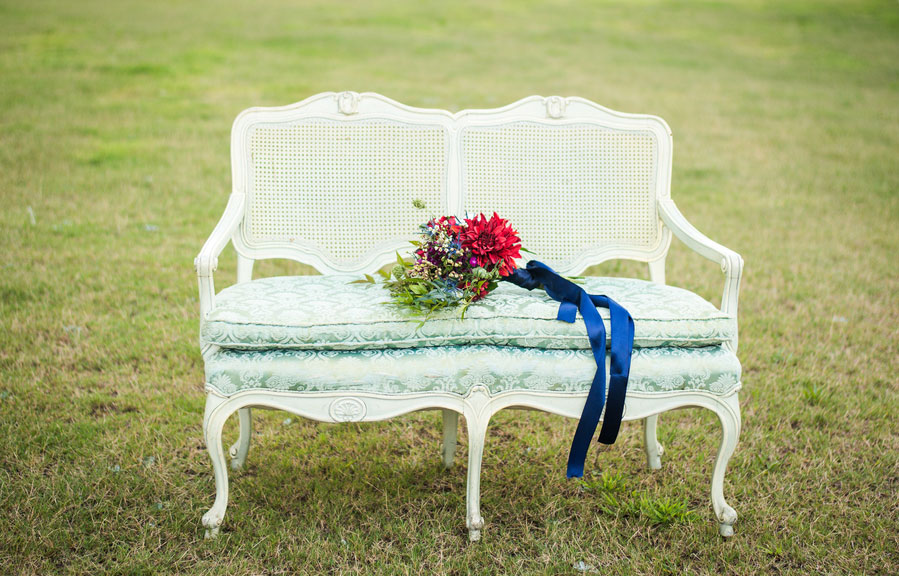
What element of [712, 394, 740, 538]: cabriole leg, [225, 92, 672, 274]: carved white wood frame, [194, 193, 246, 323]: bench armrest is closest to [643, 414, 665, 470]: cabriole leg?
[712, 394, 740, 538]: cabriole leg

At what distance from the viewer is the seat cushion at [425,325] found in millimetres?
2734

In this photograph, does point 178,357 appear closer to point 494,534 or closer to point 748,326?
point 494,534

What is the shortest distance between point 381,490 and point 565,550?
32.7 inches

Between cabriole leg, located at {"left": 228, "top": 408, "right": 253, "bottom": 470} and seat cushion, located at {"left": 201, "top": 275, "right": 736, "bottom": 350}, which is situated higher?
seat cushion, located at {"left": 201, "top": 275, "right": 736, "bottom": 350}

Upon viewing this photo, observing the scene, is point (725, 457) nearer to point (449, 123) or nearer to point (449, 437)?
point (449, 437)

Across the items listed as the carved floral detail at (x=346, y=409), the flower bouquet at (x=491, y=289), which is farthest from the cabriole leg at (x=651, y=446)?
the carved floral detail at (x=346, y=409)

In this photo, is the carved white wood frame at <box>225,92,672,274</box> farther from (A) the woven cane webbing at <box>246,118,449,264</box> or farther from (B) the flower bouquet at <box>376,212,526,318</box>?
(B) the flower bouquet at <box>376,212,526,318</box>

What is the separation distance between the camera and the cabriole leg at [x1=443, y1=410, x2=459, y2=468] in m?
3.33

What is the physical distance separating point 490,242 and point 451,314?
32 centimetres

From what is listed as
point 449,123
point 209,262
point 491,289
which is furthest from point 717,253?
point 209,262

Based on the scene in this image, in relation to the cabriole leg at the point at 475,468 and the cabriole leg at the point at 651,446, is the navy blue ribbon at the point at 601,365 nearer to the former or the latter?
the cabriole leg at the point at 475,468

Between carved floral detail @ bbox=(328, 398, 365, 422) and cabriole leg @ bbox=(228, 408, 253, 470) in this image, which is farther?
cabriole leg @ bbox=(228, 408, 253, 470)

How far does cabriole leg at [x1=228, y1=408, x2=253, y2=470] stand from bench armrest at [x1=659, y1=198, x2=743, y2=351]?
2044mm

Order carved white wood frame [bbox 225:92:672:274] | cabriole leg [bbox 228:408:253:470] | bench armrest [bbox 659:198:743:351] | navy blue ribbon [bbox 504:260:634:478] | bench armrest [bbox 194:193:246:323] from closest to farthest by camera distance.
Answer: navy blue ribbon [bbox 504:260:634:478], bench armrest [bbox 194:193:246:323], bench armrest [bbox 659:198:743:351], cabriole leg [bbox 228:408:253:470], carved white wood frame [bbox 225:92:672:274]
